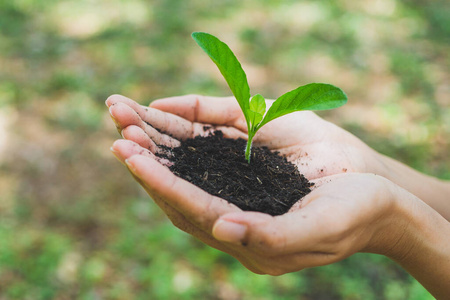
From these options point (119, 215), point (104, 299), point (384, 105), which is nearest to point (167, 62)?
point (119, 215)

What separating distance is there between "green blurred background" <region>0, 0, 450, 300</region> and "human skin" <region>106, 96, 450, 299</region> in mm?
1385

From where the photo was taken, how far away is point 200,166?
2.20m

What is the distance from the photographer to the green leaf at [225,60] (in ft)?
6.65

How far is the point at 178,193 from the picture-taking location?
1597 millimetres

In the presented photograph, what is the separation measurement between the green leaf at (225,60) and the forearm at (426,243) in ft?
3.23

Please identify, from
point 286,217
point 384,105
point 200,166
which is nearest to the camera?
point 286,217

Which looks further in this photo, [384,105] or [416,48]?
[416,48]

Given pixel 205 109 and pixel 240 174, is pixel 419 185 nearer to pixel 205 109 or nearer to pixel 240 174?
pixel 240 174

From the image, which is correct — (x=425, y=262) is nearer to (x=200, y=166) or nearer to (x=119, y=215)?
(x=200, y=166)

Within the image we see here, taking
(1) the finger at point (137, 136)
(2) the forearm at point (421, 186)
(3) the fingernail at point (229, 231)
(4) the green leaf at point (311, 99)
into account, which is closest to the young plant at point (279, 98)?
(4) the green leaf at point (311, 99)

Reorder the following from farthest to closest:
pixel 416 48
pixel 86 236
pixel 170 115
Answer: pixel 416 48, pixel 86 236, pixel 170 115

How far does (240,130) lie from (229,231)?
1.35 meters

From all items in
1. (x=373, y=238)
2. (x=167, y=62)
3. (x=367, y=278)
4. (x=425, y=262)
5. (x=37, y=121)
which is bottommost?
(x=367, y=278)

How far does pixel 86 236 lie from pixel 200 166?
6.27 ft
